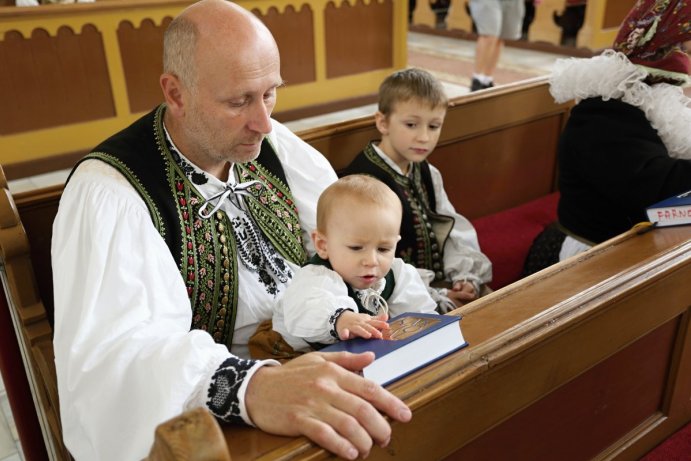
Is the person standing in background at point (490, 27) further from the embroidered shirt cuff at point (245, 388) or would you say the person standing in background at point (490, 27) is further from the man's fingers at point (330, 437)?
the man's fingers at point (330, 437)

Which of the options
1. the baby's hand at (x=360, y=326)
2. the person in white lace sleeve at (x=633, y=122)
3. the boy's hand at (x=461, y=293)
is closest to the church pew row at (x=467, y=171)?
the boy's hand at (x=461, y=293)

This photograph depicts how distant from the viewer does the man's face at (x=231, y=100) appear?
4.89 ft

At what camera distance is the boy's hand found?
2287 millimetres

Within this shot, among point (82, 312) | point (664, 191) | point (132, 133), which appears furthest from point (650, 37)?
point (82, 312)

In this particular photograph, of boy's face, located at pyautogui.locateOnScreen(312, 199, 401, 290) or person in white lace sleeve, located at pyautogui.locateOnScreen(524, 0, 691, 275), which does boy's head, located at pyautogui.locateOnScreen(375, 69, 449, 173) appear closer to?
person in white lace sleeve, located at pyautogui.locateOnScreen(524, 0, 691, 275)

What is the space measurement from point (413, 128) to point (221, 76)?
949mm

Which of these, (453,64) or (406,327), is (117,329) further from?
(453,64)

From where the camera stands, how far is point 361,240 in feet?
4.90

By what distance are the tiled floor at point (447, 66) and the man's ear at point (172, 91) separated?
3848 mm

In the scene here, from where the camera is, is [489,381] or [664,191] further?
[664,191]

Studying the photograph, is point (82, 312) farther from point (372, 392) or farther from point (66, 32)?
point (66, 32)

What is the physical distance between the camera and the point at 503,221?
10.0ft

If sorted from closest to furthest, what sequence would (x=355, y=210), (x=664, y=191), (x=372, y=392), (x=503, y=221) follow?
1. (x=372, y=392)
2. (x=355, y=210)
3. (x=664, y=191)
4. (x=503, y=221)

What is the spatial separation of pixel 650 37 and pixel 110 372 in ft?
6.38
